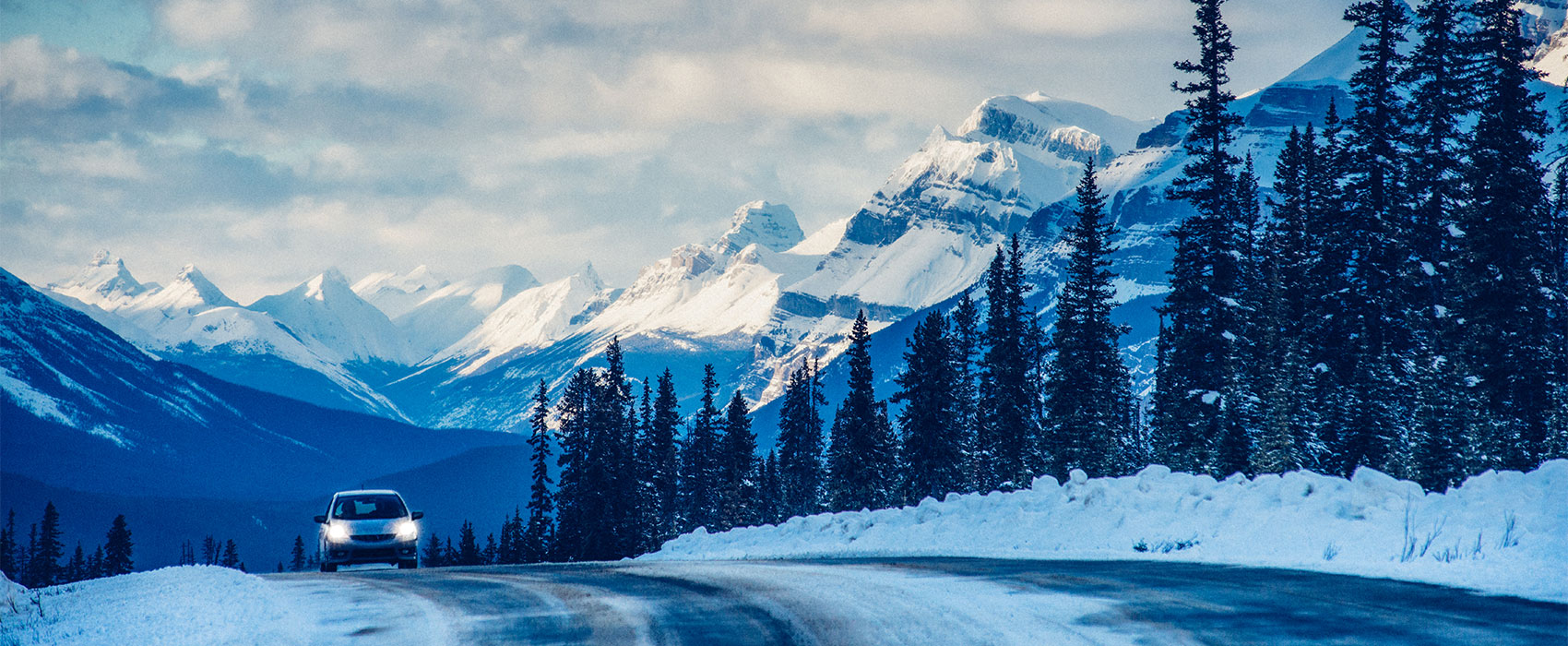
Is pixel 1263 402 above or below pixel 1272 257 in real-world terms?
below

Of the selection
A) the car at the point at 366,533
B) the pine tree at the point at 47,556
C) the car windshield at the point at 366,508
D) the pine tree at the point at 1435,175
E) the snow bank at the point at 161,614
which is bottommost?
the pine tree at the point at 47,556

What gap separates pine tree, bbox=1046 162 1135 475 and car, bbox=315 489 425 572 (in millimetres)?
29689

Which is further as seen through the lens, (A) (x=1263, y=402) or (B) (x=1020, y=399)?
(B) (x=1020, y=399)

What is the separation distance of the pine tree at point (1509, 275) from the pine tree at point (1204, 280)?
735cm

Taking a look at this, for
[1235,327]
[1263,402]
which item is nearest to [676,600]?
[1263,402]

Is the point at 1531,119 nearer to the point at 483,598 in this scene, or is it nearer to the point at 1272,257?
the point at 1272,257

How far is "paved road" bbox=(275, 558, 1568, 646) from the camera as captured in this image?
29.6ft

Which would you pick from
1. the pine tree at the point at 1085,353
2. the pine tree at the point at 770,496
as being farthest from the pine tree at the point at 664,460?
the pine tree at the point at 1085,353

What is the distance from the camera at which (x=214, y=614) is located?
37.3 ft

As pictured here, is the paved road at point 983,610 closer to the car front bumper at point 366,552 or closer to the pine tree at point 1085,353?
the car front bumper at point 366,552

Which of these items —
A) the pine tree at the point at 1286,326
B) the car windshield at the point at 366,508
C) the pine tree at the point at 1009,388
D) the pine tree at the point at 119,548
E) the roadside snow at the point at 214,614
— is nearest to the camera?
the roadside snow at the point at 214,614

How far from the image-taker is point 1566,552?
1178 cm

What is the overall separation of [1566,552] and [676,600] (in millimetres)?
8931

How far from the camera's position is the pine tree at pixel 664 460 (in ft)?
249
